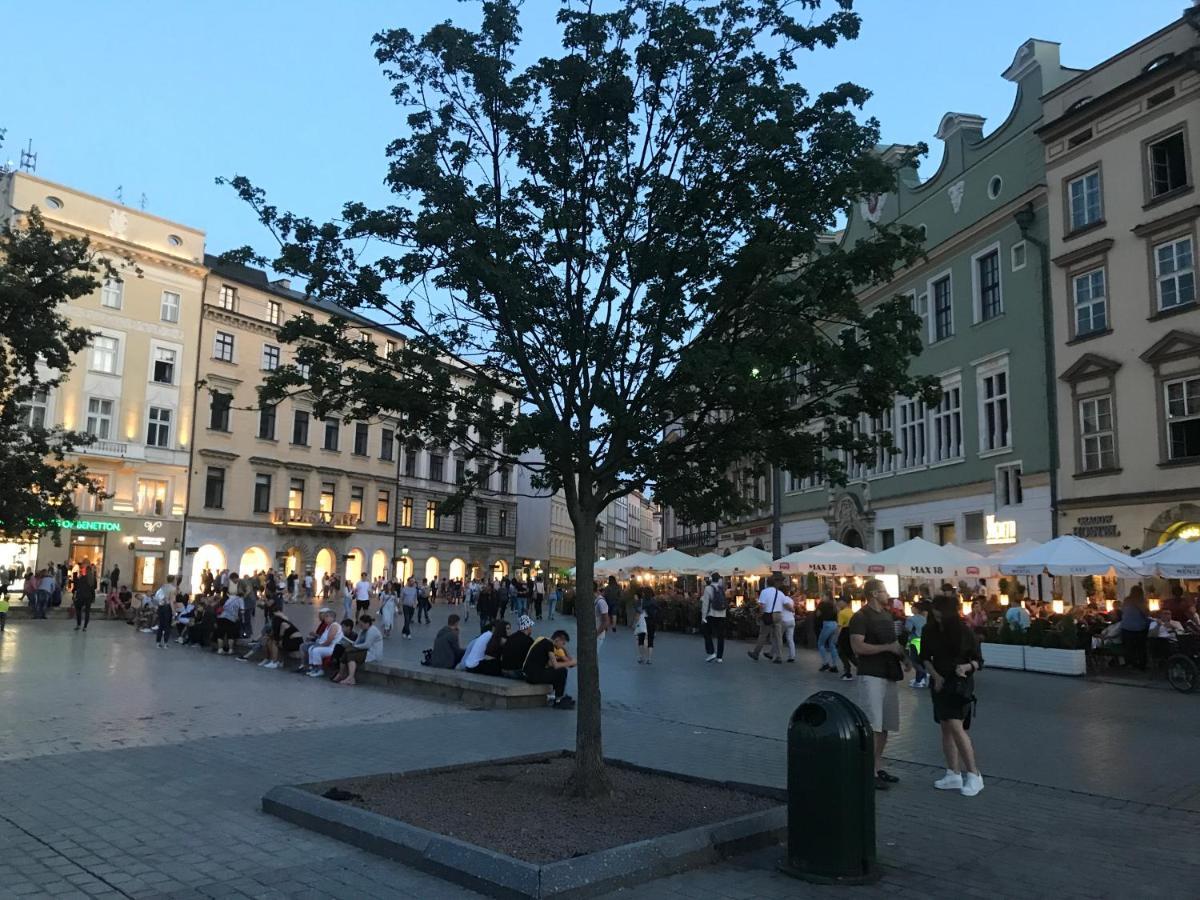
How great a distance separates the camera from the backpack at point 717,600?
68.7 ft

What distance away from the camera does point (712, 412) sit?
802 cm

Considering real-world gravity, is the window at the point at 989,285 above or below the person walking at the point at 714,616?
above

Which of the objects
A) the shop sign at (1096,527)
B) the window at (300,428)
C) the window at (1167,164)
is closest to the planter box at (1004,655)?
the shop sign at (1096,527)

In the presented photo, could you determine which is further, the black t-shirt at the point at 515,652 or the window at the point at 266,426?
the window at the point at 266,426

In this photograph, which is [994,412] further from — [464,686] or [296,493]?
[296,493]

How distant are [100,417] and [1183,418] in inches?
1847

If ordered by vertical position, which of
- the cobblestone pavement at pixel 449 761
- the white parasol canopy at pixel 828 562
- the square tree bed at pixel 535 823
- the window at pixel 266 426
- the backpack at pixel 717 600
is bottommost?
the cobblestone pavement at pixel 449 761

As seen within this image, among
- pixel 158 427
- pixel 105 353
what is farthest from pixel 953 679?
pixel 158 427

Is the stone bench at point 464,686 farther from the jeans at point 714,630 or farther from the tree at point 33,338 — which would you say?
the tree at point 33,338

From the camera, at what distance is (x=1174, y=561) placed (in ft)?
57.4

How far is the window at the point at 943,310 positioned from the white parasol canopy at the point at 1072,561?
44.6 ft

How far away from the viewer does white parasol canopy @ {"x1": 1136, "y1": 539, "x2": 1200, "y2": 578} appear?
17.3 meters

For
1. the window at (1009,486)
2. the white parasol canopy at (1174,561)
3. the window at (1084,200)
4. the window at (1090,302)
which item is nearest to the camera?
the white parasol canopy at (1174,561)

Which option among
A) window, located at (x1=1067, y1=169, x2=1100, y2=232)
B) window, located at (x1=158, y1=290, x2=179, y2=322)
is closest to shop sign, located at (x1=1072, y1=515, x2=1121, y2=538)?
window, located at (x1=1067, y1=169, x2=1100, y2=232)
